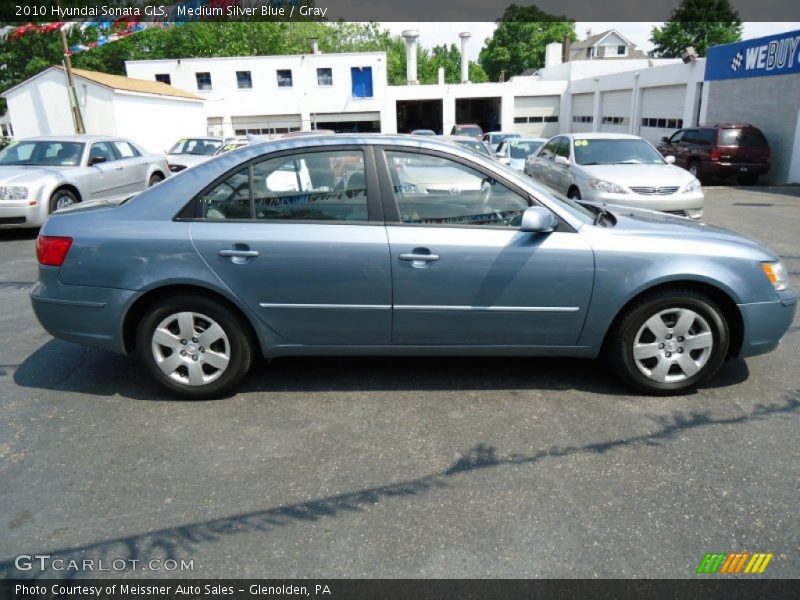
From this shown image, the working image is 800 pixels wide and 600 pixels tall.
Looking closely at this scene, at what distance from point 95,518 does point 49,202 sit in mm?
8182

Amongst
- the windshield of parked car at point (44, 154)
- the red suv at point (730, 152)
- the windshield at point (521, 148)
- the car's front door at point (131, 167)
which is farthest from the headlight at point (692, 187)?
the windshield of parked car at point (44, 154)

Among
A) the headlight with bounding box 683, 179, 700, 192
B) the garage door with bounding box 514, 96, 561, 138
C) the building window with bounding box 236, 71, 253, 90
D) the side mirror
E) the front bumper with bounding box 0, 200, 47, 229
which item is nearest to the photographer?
the side mirror

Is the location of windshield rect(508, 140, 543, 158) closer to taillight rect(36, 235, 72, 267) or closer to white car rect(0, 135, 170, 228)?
white car rect(0, 135, 170, 228)

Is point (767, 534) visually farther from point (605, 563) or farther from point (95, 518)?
point (95, 518)

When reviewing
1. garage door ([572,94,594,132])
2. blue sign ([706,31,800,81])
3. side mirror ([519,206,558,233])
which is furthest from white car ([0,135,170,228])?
garage door ([572,94,594,132])

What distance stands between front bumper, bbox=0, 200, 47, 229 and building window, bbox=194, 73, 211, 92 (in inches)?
1438

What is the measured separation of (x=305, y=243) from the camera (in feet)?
11.8

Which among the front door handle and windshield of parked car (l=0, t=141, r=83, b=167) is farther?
windshield of parked car (l=0, t=141, r=83, b=167)

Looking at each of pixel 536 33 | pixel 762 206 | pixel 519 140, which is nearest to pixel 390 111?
pixel 519 140

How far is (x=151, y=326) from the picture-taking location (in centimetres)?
373

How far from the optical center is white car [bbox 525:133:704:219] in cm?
929

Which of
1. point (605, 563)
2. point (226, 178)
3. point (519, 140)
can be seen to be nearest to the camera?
point (605, 563)

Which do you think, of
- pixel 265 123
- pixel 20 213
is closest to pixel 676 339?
pixel 20 213

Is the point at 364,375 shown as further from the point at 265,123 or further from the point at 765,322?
the point at 265,123
